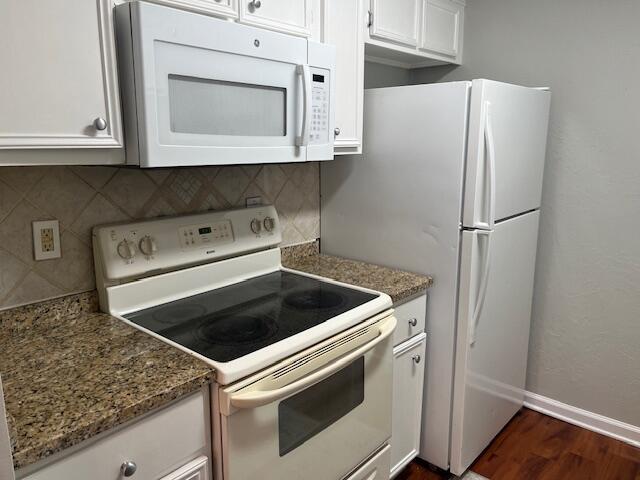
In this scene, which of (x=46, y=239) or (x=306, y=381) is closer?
(x=306, y=381)

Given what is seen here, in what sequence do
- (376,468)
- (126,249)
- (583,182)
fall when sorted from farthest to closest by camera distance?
(583,182) → (376,468) → (126,249)

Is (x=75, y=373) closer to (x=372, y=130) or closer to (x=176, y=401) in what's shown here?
(x=176, y=401)

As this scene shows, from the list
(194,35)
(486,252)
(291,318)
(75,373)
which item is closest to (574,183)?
(486,252)

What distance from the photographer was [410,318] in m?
1.96

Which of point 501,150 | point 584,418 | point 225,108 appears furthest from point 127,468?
point 584,418

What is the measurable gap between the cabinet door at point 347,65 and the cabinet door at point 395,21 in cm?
12

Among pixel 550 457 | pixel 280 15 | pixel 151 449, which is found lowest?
pixel 550 457

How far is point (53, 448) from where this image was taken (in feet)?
3.05

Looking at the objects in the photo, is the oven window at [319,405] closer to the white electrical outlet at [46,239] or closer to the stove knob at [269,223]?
the stove knob at [269,223]

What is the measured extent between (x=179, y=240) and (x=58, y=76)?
704mm

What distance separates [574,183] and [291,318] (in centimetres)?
164

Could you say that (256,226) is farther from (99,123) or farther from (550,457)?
(550,457)

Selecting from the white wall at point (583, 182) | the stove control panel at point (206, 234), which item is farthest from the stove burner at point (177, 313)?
the white wall at point (583, 182)

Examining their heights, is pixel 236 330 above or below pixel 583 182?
below
